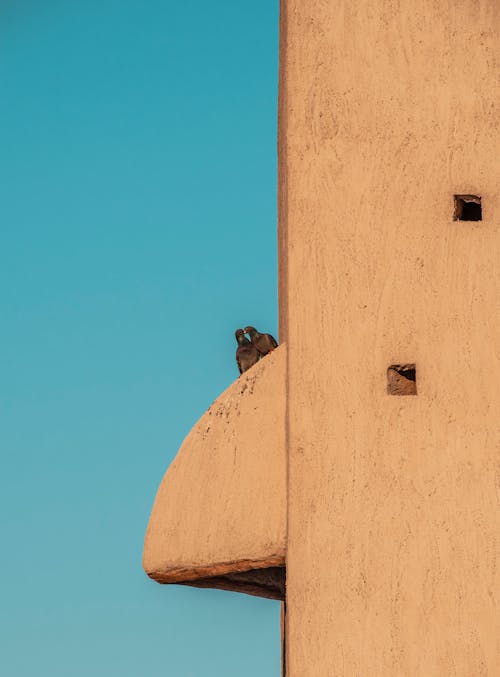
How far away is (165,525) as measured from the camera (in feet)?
25.3

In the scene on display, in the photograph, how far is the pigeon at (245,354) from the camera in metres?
9.52

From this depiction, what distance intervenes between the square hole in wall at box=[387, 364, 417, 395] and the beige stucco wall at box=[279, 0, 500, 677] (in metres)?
0.04

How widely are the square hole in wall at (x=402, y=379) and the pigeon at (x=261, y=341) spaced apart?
249 centimetres

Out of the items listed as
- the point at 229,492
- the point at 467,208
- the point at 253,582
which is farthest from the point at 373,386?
the point at 253,582

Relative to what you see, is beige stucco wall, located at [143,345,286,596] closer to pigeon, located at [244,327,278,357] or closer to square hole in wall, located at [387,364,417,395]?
square hole in wall, located at [387,364,417,395]

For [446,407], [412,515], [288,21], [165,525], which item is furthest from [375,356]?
[288,21]

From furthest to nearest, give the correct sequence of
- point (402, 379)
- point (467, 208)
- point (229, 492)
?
point (229, 492) < point (467, 208) < point (402, 379)

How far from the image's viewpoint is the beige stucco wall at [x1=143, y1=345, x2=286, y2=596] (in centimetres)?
726

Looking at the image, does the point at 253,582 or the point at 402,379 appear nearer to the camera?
the point at 402,379

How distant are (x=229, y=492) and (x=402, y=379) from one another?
127cm

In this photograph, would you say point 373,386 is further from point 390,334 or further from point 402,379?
point 390,334

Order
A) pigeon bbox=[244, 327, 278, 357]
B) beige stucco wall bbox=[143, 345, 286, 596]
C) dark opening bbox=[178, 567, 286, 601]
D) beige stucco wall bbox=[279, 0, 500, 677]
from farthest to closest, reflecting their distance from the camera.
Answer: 1. pigeon bbox=[244, 327, 278, 357]
2. dark opening bbox=[178, 567, 286, 601]
3. beige stucco wall bbox=[143, 345, 286, 596]
4. beige stucco wall bbox=[279, 0, 500, 677]

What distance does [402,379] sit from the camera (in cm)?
706

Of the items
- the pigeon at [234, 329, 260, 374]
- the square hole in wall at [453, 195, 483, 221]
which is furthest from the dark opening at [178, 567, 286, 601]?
the square hole in wall at [453, 195, 483, 221]
